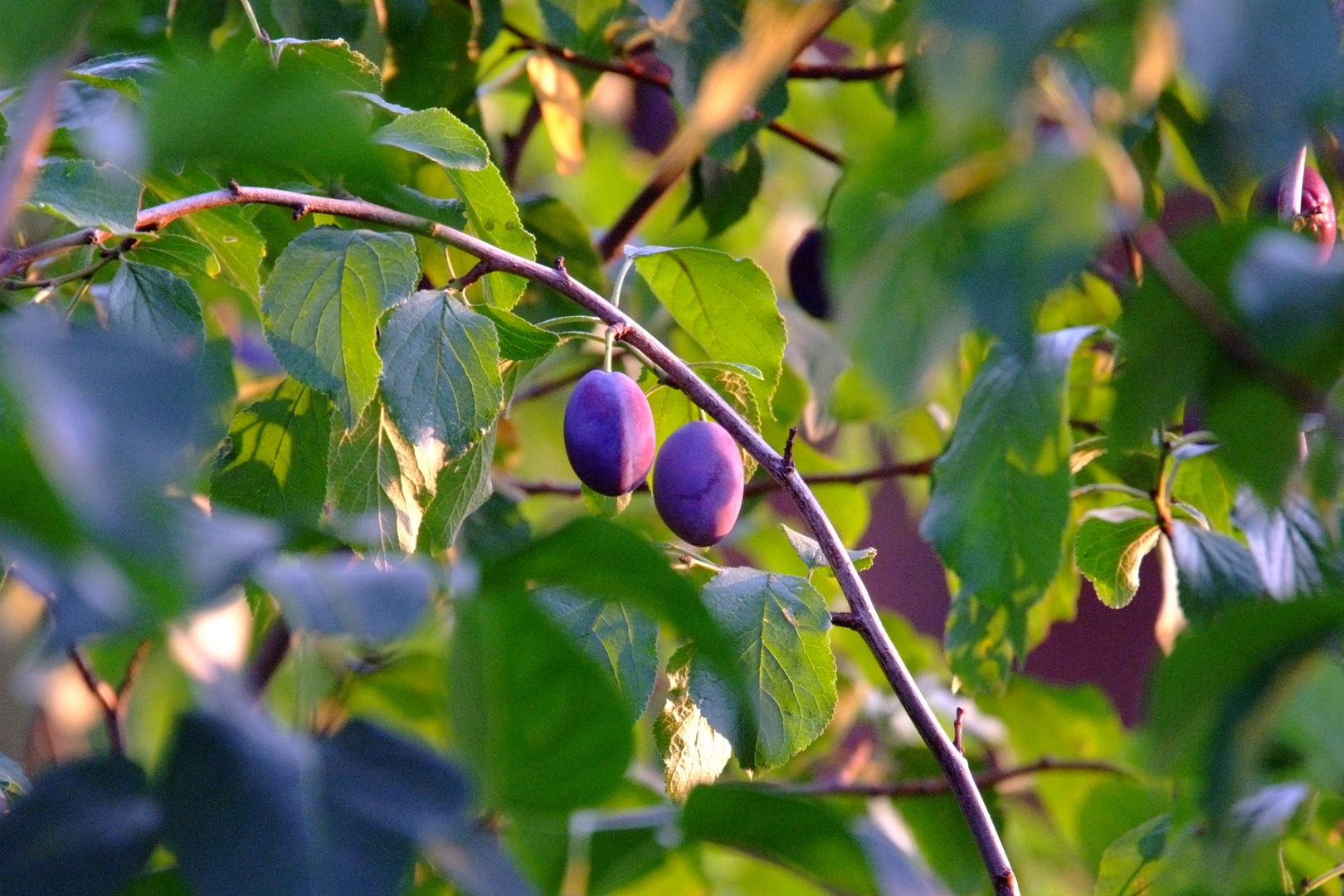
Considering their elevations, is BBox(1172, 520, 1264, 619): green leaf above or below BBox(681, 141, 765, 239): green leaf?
above

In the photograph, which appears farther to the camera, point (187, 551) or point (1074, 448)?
point (1074, 448)

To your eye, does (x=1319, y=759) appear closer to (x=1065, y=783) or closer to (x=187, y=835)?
(x=187, y=835)

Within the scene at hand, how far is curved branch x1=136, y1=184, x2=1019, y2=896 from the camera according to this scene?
322mm

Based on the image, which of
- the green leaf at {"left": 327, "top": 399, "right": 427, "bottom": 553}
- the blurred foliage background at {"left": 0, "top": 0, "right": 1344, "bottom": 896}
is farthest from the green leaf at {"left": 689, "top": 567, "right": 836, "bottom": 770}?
the green leaf at {"left": 327, "top": 399, "right": 427, "bottom": 553}

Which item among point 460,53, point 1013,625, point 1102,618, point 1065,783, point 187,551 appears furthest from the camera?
point 1102,618

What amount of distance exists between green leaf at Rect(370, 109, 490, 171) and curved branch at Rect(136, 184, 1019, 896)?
22 millimetres

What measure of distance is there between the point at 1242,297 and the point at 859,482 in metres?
0.55

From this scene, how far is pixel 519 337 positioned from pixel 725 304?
108 mm

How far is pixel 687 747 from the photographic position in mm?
389

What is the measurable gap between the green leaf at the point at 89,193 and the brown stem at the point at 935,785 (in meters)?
0.45

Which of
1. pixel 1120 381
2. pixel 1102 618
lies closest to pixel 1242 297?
pixel 1120 381

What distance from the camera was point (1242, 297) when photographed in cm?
18

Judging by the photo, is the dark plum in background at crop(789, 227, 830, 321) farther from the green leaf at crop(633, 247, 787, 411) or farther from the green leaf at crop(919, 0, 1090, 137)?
the green leaf at crop(919, 0, 1090, 137)

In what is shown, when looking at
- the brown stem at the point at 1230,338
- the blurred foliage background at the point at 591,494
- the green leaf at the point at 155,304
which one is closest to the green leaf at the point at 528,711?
the blurred foliage background at the point at 591,494
